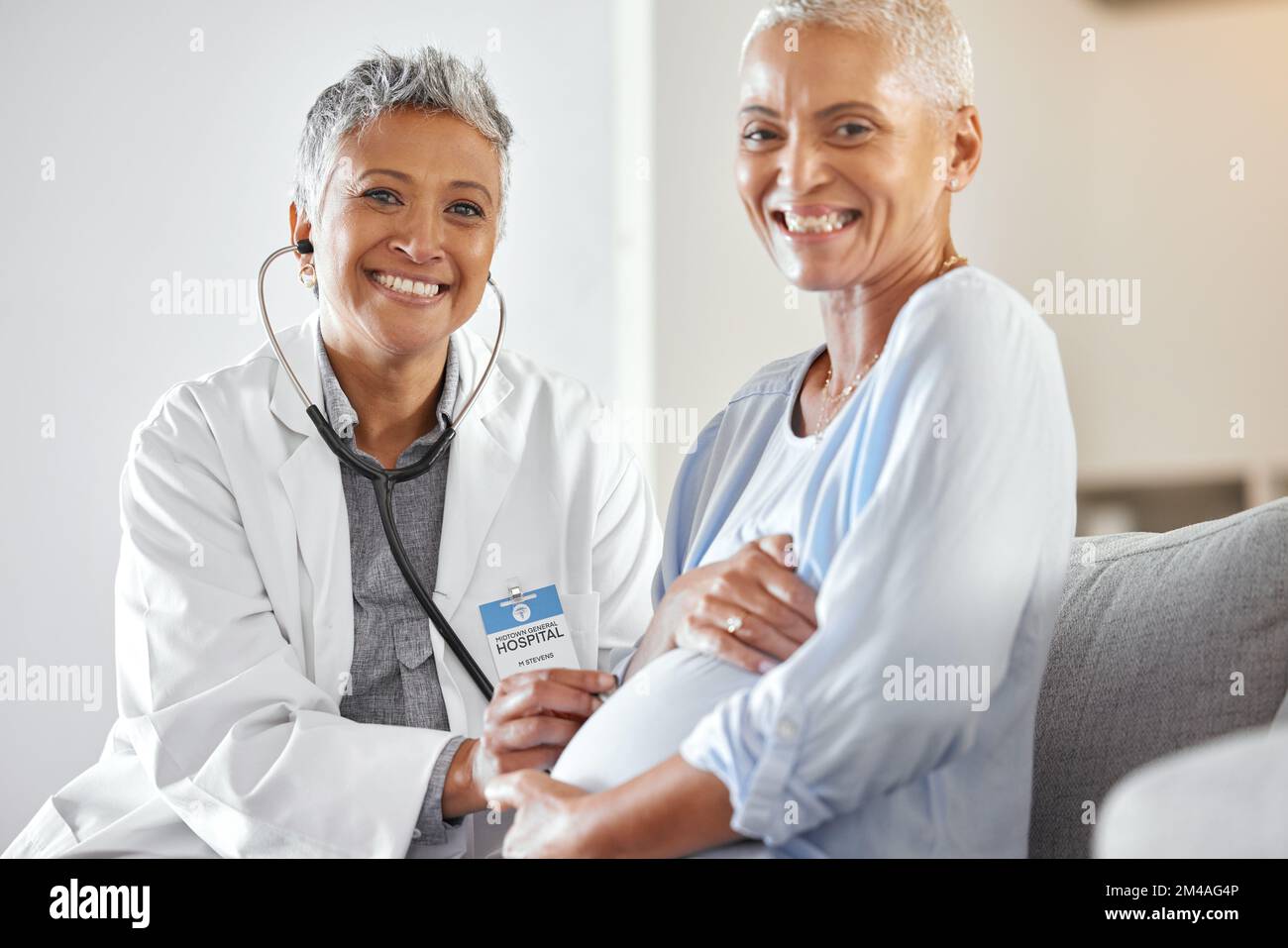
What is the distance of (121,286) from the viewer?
74.6 inches

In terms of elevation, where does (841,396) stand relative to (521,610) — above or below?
above

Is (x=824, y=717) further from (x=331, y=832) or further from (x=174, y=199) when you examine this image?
(x=174, y=199)

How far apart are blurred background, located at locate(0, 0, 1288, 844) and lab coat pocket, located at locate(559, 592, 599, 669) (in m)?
0.69

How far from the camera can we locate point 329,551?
51.8 inches

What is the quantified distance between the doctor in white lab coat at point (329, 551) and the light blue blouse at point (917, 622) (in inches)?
13.0

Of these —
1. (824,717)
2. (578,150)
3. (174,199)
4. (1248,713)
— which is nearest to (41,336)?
(174,199)

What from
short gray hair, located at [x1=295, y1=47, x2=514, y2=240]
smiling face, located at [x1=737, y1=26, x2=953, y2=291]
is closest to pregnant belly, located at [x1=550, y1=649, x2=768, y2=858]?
smiling face, located at [x1=737, y1=26, x2=953, y2=291]

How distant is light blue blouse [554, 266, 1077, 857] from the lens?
0.73 metres

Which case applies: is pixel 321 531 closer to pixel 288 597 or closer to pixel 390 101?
pixel 288 597

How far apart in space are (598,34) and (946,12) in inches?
49.2

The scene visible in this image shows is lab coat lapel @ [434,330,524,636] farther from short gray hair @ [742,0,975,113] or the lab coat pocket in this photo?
short gray hair @ [742,0,975,113]

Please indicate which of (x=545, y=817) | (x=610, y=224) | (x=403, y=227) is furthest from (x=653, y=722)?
(x=610, y=224)

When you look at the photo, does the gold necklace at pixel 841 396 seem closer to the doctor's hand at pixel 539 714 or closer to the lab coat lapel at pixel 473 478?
the doctor's hand at pixel 539 714

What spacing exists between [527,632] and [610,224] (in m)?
0.97
